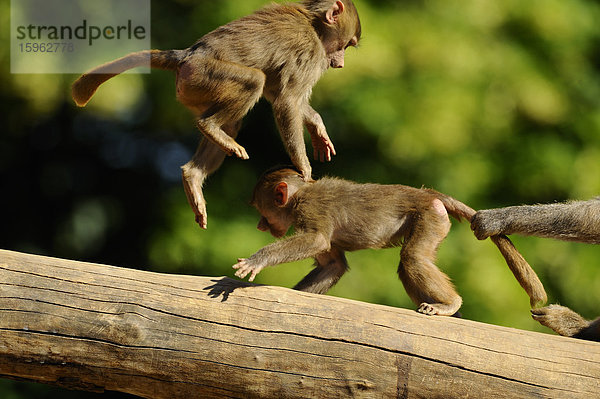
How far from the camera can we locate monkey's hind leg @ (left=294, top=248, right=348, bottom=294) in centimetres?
496

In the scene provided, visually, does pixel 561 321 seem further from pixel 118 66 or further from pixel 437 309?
pixel 118 66

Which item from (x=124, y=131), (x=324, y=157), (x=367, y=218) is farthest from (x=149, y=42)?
(x=367, y=218)

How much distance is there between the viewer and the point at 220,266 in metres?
7.32

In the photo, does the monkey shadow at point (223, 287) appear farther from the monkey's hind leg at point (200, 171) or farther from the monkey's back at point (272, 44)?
the monkey's back at point (272, 44)

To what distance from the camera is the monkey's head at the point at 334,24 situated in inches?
184

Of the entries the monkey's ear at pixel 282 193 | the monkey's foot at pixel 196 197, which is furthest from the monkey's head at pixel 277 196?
the monkey's foot at pixel 196 197

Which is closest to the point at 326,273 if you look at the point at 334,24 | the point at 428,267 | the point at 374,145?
the point at 428,267

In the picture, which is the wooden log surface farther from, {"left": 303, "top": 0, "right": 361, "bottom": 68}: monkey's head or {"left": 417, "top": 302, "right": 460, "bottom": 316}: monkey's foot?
{"left": 303, "top": 0, "right": 361, "bottom": 68}: monkey's head

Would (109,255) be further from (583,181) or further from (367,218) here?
(583,181)

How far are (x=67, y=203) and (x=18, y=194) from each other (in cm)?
67

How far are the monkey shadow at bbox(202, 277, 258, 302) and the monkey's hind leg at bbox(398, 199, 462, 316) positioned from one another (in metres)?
0.98

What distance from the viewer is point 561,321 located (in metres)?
4.68

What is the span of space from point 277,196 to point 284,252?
2.01 ft

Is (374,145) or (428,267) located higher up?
(428,267)
